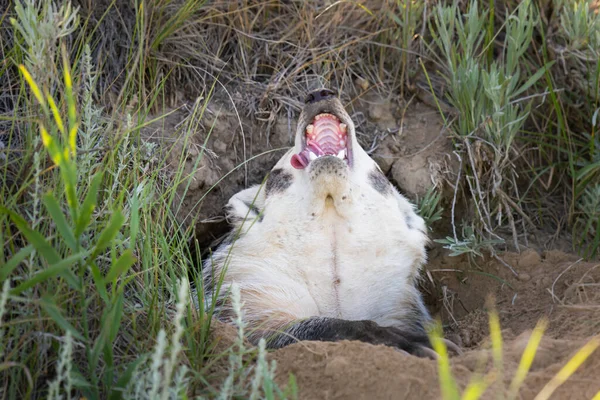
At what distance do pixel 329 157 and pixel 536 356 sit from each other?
1.29 meters

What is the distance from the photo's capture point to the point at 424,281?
375cm

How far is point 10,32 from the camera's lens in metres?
3.52

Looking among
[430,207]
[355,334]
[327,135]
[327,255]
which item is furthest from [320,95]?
[355,334]

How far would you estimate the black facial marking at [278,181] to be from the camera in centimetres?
341

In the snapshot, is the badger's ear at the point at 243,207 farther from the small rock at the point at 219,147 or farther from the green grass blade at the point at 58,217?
the green grass blade at the point at 58,217

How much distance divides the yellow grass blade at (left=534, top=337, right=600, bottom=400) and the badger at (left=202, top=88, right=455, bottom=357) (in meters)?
1.16

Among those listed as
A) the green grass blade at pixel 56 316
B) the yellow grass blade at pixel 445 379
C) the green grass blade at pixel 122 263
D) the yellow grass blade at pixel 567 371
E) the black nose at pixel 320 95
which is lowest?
the yellow grass blade at pixel 567 371

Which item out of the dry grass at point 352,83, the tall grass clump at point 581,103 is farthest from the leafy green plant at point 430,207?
the tall grass clump at point 581,103

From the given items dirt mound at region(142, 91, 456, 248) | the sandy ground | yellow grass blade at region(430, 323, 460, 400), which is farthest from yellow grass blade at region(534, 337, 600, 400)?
dirt mound at region(142, 91, 456, 248)

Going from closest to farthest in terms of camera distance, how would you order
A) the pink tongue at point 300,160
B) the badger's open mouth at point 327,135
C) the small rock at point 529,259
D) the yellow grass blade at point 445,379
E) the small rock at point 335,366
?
1. the yellow grass blade at point 445,379
2. the small rock at point 335,366
3. the pink tongue at point 300,160
4. the badger's open mouth at point 327,135
5. the small rock at point 529,259

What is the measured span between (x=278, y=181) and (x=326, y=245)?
395 millimetres

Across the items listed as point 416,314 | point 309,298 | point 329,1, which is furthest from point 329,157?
point 329,1

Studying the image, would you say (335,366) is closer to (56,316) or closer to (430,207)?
(56,316)

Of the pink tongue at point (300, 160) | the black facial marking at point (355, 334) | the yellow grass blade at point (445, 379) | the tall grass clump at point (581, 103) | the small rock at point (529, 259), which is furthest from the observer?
the tall grass clump at point (581, 103)
